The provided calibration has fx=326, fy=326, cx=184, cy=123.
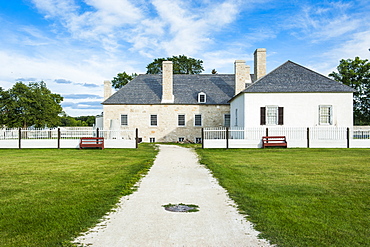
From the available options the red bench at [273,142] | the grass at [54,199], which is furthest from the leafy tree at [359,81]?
the grass at [54,199]

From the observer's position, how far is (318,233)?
4.74 meters

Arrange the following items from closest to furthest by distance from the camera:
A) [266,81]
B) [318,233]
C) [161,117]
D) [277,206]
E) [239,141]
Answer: [318,233]
[277,206]
[239,141]
[266,81]
[161,117]

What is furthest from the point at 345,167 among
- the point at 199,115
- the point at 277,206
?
the point at 199,115

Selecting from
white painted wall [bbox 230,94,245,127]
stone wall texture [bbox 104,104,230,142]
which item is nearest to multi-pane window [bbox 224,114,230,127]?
stone wall texture [bbox 104,104,230,142]

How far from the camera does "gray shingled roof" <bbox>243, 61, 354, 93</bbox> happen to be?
24000 millimetres

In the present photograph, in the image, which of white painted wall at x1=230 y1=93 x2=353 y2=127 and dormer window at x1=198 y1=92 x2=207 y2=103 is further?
dormer window at x1=198 y1=92 x2=207 y2=103

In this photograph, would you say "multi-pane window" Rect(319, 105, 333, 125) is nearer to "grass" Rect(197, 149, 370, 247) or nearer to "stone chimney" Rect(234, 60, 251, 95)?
"stone chimney" Rect(234, 60, 251, 95)

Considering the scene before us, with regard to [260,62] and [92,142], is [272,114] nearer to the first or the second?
[260,62]

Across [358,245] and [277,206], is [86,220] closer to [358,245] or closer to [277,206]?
[277,206]

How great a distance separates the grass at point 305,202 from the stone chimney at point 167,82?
20.9 m

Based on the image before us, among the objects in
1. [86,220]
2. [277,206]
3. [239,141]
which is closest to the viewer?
[86,220]

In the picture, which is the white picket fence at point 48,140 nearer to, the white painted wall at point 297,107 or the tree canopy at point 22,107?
the white painted wall at point 297,107

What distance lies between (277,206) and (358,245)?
6.78ft

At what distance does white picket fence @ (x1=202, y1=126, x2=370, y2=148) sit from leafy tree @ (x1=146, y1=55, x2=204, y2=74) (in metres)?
28.8
